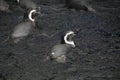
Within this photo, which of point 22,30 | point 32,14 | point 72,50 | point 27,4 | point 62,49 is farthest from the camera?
point 27,4

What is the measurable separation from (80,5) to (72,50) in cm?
491

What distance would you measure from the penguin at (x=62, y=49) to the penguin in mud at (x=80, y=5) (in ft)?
13.7

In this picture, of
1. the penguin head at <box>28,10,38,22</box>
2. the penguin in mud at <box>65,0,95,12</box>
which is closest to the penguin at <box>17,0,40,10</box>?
the penguin head at <box>28,10,38,22</box>

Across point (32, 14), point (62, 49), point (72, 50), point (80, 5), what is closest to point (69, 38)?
point (72, 50)

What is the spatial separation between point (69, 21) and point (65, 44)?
3366 millimetres

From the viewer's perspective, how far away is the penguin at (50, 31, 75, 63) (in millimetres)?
10156

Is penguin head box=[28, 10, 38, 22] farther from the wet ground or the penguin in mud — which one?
the penguin in mud

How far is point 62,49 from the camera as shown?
10.5 m

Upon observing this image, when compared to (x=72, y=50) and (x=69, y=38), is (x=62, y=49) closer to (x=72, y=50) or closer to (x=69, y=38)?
(x=72, y=50)

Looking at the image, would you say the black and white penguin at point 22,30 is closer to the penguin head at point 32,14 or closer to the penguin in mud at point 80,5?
the penguin head at point 32,14

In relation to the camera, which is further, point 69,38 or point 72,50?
point 69,38

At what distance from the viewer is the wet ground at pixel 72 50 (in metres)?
9.83

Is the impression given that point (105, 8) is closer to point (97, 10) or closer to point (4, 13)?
point (97, 10)

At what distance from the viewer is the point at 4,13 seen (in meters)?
16.0
